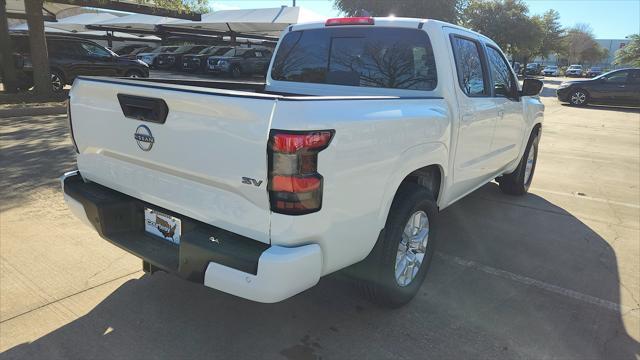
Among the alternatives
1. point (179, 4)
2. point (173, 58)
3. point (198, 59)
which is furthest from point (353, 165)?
point (173, 58)

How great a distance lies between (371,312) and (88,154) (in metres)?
2.16

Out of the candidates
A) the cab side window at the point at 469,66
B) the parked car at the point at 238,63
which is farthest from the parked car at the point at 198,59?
the cab side window at the point at 469,66

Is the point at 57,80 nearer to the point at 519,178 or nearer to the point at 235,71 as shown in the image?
the point at 235,71

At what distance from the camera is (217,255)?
2.24 m

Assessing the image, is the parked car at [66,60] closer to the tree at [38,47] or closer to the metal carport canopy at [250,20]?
the tree at [38,47]

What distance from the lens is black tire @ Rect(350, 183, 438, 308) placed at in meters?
2.82

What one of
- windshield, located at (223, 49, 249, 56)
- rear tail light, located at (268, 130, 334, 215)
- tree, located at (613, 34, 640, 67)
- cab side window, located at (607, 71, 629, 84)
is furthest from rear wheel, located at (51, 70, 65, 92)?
tree, located at (613, 34, 640, 67)

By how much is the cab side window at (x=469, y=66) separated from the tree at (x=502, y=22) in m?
42.2

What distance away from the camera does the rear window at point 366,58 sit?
3.52 meters

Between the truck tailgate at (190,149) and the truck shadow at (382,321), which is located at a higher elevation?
the truck tailgate at (190,149)

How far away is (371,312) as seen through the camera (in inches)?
124

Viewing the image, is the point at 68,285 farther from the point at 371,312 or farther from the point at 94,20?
the point at 94,20

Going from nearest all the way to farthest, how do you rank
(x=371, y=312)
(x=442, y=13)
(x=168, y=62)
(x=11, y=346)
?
(x=11, y=346) < (x=371, y=312) < (x=168, y=62) < (x=442, y=13)

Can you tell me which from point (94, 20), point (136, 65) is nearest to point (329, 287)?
point (136, 65)
